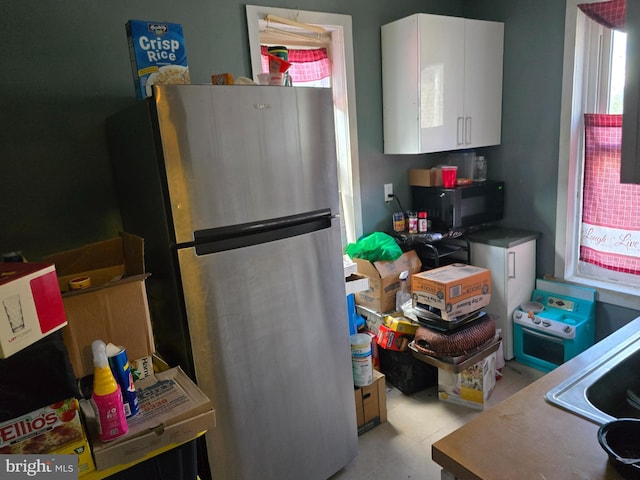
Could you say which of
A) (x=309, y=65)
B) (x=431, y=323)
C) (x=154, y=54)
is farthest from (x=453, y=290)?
(x=154, y=54)

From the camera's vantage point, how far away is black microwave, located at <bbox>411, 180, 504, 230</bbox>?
8.89ft

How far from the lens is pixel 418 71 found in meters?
2.51

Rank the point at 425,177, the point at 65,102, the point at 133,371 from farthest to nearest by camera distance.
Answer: the point at 425,177 < the point at 65,102 < the point at 133,371

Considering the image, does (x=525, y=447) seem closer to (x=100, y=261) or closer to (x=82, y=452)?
(x=82, y=452)

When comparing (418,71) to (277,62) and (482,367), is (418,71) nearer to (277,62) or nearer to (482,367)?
(277,62)

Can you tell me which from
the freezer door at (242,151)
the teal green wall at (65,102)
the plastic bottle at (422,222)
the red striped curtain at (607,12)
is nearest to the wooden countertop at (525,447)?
the freezer door at (242,151)

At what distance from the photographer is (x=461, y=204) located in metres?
2.74

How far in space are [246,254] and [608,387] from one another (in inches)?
44.7

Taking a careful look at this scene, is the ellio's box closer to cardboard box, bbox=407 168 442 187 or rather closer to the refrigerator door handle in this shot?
the refrigerator door handle

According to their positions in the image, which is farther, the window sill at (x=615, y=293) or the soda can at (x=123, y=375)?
the window sill at (x=615, y=293)

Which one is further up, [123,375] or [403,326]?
[123,375]

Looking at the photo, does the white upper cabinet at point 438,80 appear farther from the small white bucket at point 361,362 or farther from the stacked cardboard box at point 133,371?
the stacked cardboard box at point 133,371

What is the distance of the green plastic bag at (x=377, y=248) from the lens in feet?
8.48

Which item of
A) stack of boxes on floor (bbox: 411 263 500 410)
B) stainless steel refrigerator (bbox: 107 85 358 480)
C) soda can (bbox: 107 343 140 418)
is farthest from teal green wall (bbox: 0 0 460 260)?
stack of boxes on floor (bbox: 411 263 500 410)
